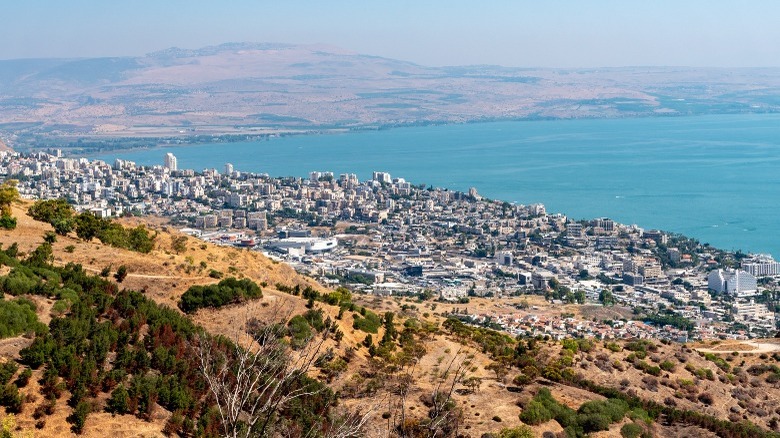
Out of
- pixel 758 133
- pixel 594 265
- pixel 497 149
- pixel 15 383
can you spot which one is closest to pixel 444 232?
pixel 594 265

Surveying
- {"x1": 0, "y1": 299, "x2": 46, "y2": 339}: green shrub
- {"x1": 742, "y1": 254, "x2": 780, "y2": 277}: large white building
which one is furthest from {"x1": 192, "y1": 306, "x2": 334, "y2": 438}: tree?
{"x1": 742, "y1": 254, "x2": 780, "y2": 277}: large white building

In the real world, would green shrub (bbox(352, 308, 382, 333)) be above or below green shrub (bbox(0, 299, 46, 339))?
below

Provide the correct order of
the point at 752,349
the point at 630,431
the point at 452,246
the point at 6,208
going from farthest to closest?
the point at 452,246 → the point at 752,349 → the point at 6,208 → the point at 630,431

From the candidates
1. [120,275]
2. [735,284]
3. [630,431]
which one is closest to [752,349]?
[630,431]

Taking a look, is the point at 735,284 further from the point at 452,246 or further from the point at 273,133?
the point at 273,133

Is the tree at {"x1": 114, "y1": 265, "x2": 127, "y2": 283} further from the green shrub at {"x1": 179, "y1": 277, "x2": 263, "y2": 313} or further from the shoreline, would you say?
the shoreline

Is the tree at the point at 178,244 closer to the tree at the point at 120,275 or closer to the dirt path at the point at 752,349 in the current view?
the tree at the point at 120,275

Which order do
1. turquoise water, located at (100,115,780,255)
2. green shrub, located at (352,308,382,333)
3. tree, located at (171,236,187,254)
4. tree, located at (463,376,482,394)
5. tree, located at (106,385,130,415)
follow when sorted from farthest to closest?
turquoise water, located at (100,115,780,255) < tree, located at (171,236,187,254) < green shrub, located at (352,308,382,333) < tree, located at (463,376,482,394) < tree, located at (106,385,130,415)

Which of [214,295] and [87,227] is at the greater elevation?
[87,227]

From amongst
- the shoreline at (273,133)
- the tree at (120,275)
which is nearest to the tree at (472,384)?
the tree at (120,275)
